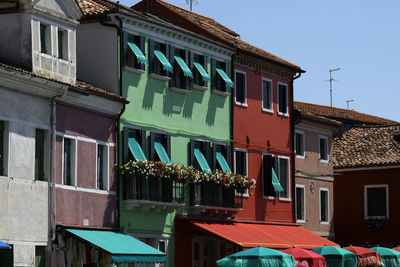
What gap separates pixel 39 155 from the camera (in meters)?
28.2

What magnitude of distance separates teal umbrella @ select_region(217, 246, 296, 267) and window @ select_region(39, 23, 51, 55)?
24.6 feet

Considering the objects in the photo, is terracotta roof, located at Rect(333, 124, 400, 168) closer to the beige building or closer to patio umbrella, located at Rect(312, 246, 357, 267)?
the beige building

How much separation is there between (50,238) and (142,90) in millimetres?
7019

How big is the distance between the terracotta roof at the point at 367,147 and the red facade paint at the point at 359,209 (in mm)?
439

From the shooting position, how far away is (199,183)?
1394 inches

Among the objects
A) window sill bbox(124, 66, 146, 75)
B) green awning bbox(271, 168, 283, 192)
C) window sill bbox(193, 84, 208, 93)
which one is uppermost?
window sill bbox(124, 66, 146, 75)

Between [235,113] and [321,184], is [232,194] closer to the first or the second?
[235,113]

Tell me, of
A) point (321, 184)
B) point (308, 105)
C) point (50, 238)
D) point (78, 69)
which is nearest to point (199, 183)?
point (78, 69)

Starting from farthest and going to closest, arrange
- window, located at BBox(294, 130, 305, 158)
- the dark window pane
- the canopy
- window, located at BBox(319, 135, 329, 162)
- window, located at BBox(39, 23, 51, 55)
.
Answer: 1. the dark window pane
2. window, located at BBox(319, 135, 329, 162)
3. window, located at BBox(294, 130, 305, 158)
4. the canopy
5. window, located at BBox(39, 23, 51, 55)

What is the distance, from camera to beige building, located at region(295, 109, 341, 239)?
4369 centimetres

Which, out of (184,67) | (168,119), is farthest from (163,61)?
(168,119)

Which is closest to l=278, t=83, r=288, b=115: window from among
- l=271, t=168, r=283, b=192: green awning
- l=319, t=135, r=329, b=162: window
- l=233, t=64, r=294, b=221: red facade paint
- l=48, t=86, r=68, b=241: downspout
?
l=233, t=64, r=294, b=221: red facade paint

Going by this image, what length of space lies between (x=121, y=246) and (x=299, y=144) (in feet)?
51.0

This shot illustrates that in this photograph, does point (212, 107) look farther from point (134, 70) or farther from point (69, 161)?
point (69, 161)
